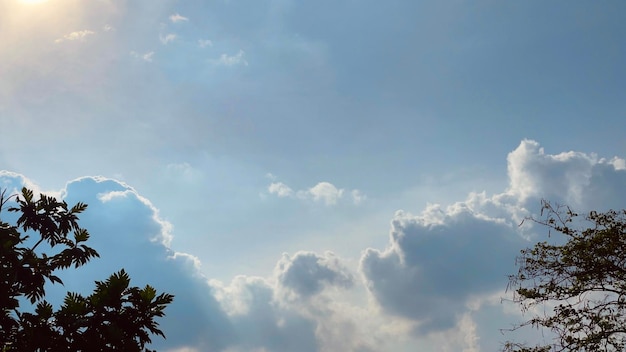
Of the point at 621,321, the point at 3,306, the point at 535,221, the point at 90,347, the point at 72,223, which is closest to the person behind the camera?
the point at 621,321

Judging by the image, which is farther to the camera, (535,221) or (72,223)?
(72,223)

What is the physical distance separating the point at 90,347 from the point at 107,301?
1.55 meters

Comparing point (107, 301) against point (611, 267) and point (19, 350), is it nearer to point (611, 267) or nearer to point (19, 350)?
point (19, 350)

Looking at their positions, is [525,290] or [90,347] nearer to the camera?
[525,290]

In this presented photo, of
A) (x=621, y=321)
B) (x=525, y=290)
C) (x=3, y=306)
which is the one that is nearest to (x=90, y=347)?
(x=3, y=306)

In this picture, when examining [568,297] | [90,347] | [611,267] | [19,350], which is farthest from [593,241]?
[19,350]

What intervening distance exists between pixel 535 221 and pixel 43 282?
61.5ft

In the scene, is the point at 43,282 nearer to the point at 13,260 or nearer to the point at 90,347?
the point at 13,260

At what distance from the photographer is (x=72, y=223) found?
77.7ft

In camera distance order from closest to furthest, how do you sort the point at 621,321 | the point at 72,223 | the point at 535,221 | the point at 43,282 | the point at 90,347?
the point at 621,321 → the point at 535,221 → the point at 90,347 → the point at 43,282 → the point at 72,223

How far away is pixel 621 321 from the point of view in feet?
49.7

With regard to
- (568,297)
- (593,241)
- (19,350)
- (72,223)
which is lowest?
(19,350)

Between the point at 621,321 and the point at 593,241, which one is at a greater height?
the point at 593,241

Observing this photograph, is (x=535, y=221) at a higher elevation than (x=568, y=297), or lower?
higher
